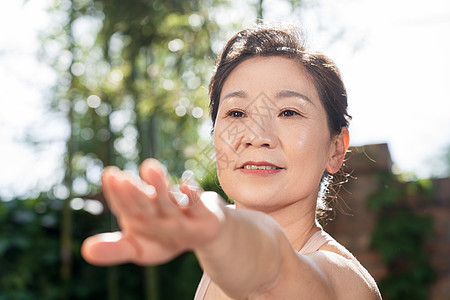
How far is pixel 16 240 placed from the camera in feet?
Result: 14.2

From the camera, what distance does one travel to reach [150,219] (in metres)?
0.51

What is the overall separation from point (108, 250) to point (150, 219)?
2.1 inches

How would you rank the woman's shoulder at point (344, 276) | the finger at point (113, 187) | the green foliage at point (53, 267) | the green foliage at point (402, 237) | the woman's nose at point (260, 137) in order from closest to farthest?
1. the finger at point (113, 187)
2. the woman's shoulder at point (344, 276)
3. the woman's nose at point (260, 137)
4. the green foliage at point (402, 237)
5. the green foliage at point (53, 267)

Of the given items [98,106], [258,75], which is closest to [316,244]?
[258,75]

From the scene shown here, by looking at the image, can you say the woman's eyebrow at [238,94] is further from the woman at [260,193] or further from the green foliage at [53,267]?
the green foliage at [53,267]

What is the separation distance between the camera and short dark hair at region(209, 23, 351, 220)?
1.05m

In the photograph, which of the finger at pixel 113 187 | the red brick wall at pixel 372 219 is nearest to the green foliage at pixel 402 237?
the red brick wall at pixel 372 219

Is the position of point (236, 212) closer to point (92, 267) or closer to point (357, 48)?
point (357, 48)

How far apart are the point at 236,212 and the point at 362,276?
41 cm

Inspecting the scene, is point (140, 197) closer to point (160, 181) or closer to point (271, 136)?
point (160, 181)

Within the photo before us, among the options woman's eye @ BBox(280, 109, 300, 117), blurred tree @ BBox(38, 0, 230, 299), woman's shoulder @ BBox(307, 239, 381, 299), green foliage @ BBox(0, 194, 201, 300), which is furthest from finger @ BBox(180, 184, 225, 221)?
green foliage @ BBox(0, 194, 201, 300)

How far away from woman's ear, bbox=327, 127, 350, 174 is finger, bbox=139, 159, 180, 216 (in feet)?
2.13

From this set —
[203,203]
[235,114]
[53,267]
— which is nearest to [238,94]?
[235,114]

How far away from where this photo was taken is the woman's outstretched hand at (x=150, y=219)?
0.48 meters
